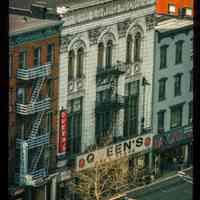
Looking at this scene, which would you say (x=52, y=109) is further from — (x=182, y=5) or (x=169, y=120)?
(x=182, y=5)

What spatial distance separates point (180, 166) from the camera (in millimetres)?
963

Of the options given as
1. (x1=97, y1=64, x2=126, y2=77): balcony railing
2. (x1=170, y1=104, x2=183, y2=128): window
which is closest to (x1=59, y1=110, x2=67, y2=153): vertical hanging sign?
(x1=97, y1=64, x2=126, y2=77): balcony railing

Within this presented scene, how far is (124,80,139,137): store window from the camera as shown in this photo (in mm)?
1153

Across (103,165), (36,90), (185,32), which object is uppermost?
(185,32)

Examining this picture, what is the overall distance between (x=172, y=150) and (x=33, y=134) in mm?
267

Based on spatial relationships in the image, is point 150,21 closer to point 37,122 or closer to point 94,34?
point 94,34

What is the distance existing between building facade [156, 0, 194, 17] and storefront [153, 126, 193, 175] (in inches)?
8.0

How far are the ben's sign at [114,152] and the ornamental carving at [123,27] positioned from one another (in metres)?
0.20

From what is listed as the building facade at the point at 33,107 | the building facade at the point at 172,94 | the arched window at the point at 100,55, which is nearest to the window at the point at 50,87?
the building facade at the point at 33,107

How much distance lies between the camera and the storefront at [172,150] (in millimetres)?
967

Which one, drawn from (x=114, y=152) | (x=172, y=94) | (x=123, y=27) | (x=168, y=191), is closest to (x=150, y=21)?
(x=123, y=27)
